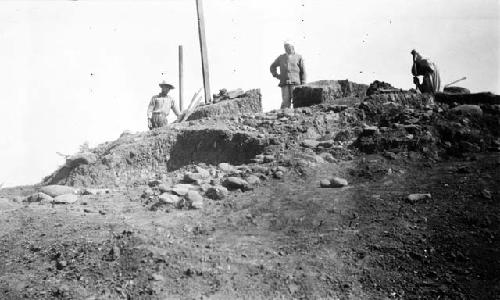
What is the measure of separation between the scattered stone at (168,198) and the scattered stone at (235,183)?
0.76 m

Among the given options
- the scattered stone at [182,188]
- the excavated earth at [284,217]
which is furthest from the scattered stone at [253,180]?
the scattered stone at [182,188]

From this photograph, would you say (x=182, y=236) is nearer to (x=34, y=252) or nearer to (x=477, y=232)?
(x=34, y=252)

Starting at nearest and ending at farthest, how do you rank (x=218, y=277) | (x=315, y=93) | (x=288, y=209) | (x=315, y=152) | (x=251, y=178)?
1. (x=218, y=277)
2. (x=288, y=209)
3. (x=251, y=178)
4. (x=315, y=152)
5. (x=315, y=93)

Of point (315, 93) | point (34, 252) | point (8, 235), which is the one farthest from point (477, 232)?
point (315, 93)

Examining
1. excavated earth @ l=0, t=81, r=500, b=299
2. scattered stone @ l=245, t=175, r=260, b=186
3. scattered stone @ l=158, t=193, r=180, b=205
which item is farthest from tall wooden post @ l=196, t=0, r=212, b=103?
scattered stone @ l=158, t=193, r=180, b=205

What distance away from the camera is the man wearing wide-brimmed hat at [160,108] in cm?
1018

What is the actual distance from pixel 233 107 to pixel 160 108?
1.90 metres

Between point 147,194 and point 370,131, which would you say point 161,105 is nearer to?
point 147,194

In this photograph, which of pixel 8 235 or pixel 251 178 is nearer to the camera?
pixel 8 235

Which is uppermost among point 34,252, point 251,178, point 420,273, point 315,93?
point 315,93

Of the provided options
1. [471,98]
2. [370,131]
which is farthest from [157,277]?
[471,98]

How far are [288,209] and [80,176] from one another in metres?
4.41

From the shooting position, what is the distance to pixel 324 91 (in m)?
9.30

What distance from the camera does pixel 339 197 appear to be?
516cm
